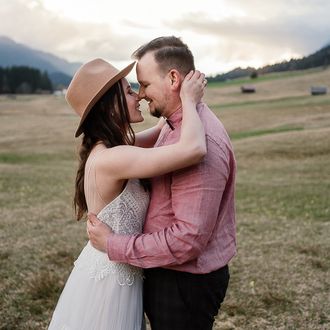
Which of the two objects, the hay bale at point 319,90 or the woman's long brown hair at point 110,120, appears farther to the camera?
the hay bale at point 319,90

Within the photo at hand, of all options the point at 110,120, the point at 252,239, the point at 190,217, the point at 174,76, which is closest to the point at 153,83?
Answer: the point at 174,76

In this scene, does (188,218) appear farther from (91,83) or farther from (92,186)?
(91,83)

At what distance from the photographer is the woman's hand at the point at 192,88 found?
103 inches

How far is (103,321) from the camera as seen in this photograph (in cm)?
283

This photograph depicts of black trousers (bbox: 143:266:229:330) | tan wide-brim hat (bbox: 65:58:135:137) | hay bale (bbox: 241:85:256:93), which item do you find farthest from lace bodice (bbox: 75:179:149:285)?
hay bale (bbox: 241:85:256:93)

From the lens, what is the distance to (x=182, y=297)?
276 centimetres

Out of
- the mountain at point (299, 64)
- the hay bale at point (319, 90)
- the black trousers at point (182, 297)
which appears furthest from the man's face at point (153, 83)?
the mountain at point (299, 64)

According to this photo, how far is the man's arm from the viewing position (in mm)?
2484

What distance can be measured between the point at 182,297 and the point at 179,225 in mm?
488

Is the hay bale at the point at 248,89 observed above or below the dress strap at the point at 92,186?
below

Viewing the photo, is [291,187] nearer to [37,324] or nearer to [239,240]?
[239,240]

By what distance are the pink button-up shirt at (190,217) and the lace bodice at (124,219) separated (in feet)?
0.20

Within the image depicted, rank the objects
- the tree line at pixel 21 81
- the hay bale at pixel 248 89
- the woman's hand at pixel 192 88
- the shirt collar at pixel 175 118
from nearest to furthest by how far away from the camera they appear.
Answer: the woman's hand at pixel 192 88 < the shirt collar at pixel 175 118 < the hay bale at pixel 248 89 < the tree line at pixel 21 81

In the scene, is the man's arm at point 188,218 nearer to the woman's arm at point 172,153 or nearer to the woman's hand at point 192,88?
the woman's arm at point 172,153
